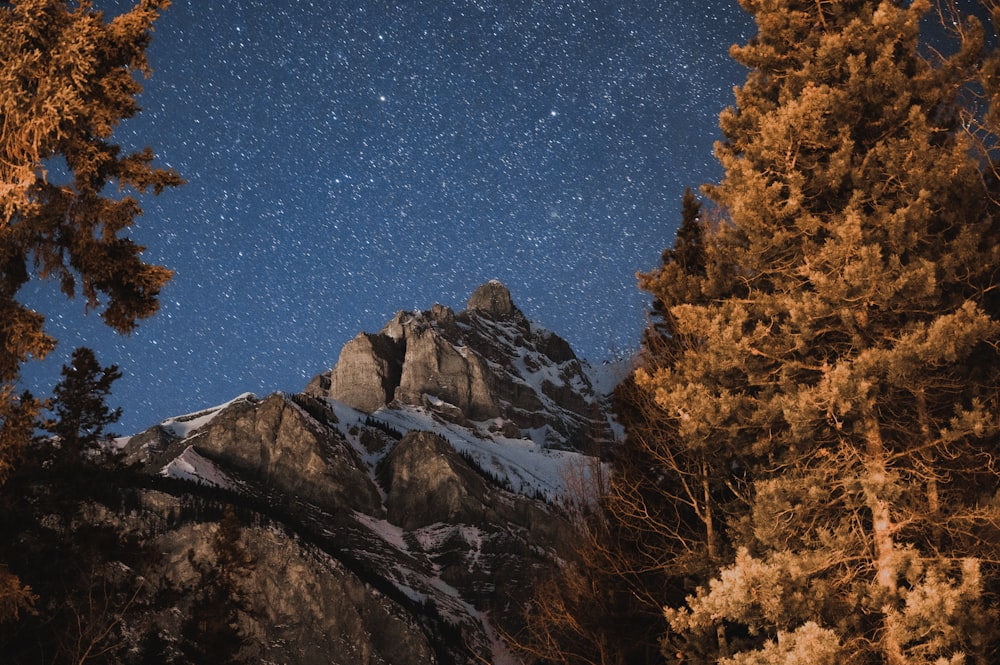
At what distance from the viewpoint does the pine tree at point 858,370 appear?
26.9 feet

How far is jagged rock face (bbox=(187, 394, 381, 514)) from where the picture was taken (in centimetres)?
13338

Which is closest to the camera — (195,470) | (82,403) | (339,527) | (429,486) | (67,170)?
(67,170)

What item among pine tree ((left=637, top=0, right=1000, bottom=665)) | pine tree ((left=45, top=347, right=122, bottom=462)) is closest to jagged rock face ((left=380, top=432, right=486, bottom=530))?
pine tree ((left=45, top=347, right=122, bottom=462))

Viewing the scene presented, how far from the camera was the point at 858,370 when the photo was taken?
8.58 meters

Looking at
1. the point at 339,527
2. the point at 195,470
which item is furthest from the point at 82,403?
the point at 339,527

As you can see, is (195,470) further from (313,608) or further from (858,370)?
(858,370)

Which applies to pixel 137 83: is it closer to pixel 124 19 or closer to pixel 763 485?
pixel 124 19

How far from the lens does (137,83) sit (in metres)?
8.53

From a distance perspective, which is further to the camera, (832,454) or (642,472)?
(642,472)

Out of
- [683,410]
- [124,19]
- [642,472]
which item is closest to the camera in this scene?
[124,19]

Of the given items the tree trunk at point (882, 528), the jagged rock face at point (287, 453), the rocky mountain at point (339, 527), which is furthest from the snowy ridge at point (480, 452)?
the tree trunk at point (882, 528)

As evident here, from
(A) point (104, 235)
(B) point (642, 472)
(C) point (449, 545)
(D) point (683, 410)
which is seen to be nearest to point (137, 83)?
(A) point (104, 235)

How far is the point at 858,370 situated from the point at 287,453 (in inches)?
5402

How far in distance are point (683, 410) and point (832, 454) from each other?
6.65 ft
